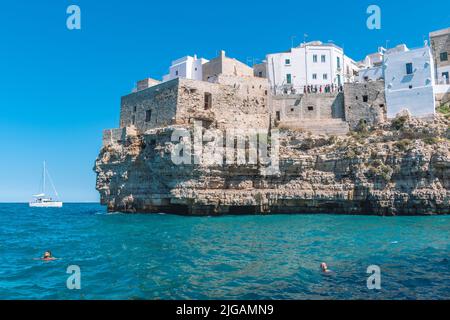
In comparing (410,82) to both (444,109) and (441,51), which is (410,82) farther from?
(441,51)

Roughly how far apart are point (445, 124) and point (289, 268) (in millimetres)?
25602

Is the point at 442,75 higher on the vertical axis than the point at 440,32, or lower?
lower

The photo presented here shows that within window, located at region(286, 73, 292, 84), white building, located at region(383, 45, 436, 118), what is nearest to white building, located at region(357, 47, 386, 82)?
white building, located at region(383, 45, 436, 118)

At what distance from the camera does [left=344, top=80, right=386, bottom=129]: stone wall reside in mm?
35875

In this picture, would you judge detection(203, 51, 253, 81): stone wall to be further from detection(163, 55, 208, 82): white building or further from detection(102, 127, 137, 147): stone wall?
detection(102, 127, 137, 147): stone wall

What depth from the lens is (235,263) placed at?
44.3 feet

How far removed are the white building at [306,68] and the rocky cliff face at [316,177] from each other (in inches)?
413

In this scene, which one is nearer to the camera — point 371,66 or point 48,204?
point 371,66

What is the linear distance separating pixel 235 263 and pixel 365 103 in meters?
27.5

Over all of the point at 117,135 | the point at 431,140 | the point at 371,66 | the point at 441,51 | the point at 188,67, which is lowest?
the point at 431,140

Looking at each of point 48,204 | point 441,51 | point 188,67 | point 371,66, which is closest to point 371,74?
point 441,51
